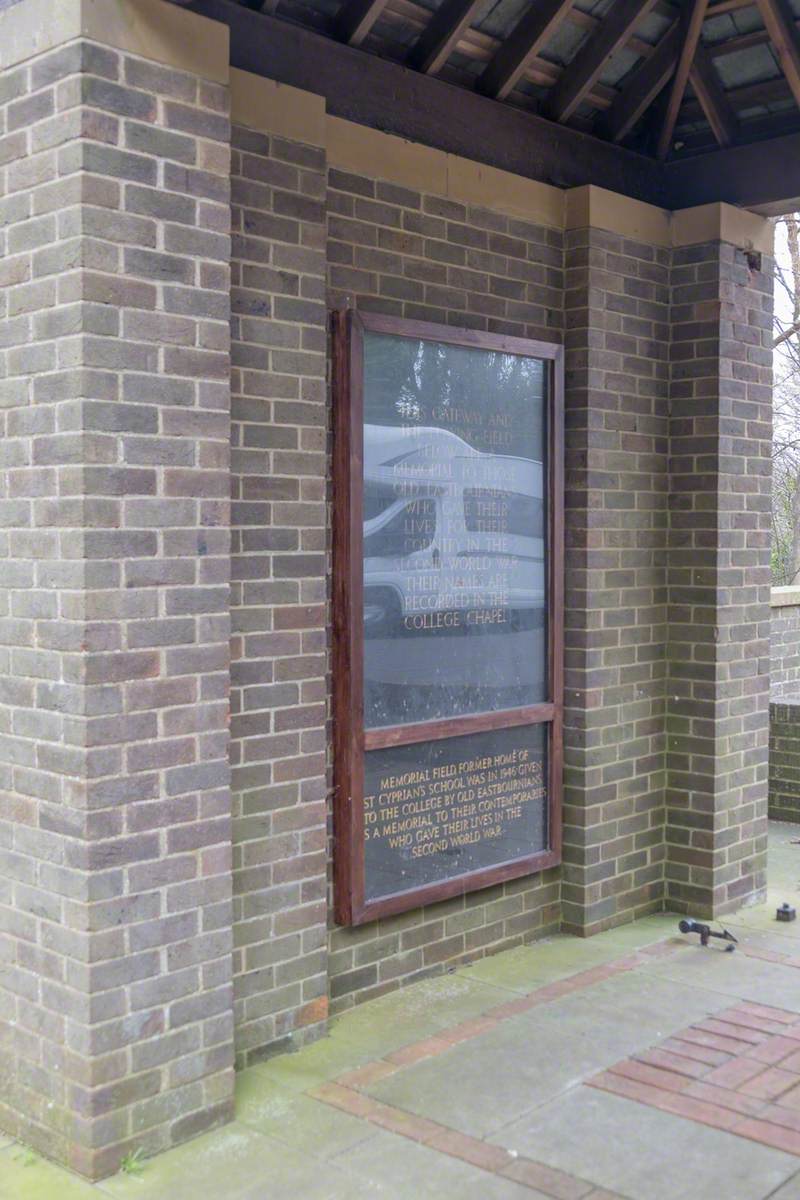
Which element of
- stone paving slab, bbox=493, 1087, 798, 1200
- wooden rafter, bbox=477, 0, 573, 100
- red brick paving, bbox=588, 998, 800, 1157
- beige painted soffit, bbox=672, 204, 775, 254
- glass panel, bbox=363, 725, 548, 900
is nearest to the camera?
stone paving slab, bbox=493, 1087, 798, 1200

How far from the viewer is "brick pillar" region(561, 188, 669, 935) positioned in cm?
607

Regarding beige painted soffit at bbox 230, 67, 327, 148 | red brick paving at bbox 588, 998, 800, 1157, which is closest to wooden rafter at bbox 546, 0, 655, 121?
beige painted soffit at bbox 230, 67, 327, 148

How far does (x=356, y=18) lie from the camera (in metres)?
5.02

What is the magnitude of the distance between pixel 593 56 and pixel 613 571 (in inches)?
98.0

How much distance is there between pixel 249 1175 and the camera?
3.79m

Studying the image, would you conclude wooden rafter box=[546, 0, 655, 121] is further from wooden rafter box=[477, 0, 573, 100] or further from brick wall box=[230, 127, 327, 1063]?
brick wall box=[230, 127, 327, 1063]

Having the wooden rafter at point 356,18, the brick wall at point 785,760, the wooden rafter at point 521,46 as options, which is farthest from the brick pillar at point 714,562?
the brick wall at point 785,760

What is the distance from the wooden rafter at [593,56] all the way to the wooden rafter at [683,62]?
26cm

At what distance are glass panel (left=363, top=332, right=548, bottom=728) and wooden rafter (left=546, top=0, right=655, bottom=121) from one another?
1.31 meters

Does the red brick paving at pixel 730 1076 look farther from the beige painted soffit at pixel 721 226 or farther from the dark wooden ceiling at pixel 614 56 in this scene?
the dark wooden ceiling at pixel 614 56

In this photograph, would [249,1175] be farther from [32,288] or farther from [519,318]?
[519,318]

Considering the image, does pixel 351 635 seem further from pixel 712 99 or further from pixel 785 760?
pixel 785 760

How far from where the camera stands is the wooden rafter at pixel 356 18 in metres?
4.96

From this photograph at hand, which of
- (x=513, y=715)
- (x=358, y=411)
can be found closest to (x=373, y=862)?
(x=513, y=715)
